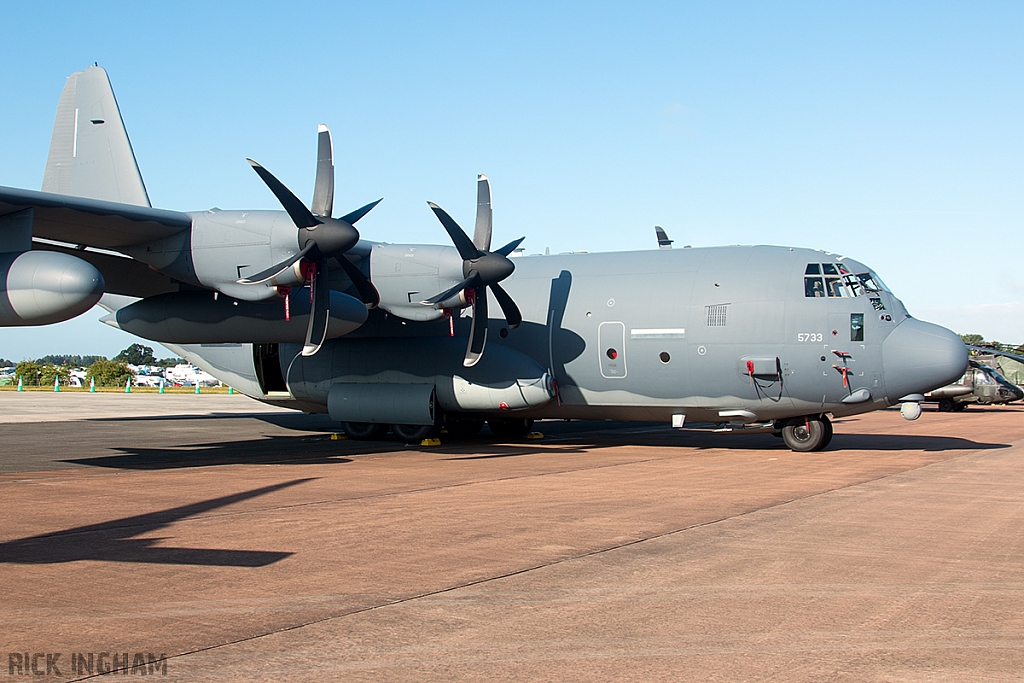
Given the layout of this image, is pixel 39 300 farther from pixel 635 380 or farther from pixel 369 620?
pixel 635 380

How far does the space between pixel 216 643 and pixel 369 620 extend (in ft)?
3.30

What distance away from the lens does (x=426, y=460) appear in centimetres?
1712

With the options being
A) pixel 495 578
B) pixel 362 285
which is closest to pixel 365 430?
pixel 362 285

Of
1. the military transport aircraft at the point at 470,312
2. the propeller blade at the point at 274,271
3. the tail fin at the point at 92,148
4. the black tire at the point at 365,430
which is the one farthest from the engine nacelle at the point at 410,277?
the tail fin at the point at 92,148

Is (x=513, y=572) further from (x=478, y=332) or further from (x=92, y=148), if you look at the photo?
(x=92, y=148)

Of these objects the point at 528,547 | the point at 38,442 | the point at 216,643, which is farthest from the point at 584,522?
the point at 38,442

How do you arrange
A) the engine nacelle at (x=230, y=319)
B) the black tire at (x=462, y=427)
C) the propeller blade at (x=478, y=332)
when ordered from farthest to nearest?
the black tire at (x=462, y=427) < the propeller blade at (x=478, y=332) < the engine nacelle at (x=230, y=319)

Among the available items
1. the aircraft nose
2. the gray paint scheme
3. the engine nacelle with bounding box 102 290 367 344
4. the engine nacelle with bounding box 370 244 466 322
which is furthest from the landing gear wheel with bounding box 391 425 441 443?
the aircraft nose

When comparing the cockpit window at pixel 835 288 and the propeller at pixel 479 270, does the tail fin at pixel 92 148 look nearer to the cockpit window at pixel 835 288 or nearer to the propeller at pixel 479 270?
the propeller at pixel 479 270

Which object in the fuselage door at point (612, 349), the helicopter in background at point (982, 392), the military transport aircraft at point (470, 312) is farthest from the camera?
the helicopter in background at point (982, 392)

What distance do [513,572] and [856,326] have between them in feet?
41.5

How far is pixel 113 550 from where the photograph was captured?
7.97 m

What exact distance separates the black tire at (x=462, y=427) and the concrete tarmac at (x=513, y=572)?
758cm

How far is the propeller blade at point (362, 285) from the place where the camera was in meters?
17.4
